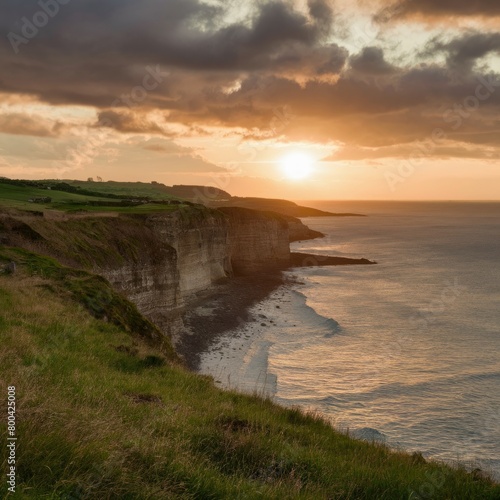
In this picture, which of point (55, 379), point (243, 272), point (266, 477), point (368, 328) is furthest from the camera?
point (243, 272)

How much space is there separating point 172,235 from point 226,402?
42.2 metres

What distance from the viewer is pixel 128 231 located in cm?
4091

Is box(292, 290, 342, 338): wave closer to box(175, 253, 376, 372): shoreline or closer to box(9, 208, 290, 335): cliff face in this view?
box(175, 253, 376, 372): shoreline

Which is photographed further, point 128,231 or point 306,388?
point 128,231

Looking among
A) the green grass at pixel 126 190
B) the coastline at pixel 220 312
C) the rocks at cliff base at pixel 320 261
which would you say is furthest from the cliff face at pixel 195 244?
the rocks at cliff base at pixel 320 261

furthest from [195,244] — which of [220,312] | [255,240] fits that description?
[255,240]

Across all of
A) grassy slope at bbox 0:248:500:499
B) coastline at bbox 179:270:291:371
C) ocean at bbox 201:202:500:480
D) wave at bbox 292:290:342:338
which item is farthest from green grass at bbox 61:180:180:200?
grassy slope at bbox 0:248:500:499

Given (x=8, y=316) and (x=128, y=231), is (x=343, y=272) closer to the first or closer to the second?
(x=128, y=231)

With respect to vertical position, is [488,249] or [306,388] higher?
[488,249]

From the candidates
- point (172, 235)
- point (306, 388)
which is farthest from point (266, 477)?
point (172, 235)

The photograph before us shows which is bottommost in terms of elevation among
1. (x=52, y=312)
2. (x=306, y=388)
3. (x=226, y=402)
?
(x=306, y=388)

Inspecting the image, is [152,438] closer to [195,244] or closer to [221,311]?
[221,311]

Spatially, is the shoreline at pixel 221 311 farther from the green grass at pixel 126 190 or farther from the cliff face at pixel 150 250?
the green grass at pixel 126 190

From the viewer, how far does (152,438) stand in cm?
739
